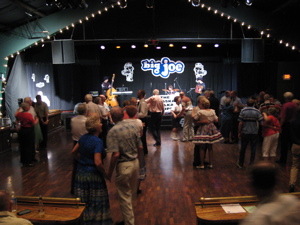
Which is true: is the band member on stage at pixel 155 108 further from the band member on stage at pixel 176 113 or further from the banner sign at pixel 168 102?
the banner sign at pixel 168 102

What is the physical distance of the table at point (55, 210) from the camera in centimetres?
271

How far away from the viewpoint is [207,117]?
5.43 meters

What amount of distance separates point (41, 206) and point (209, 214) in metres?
1.56

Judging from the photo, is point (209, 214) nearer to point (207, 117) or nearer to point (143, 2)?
point (207, 117)

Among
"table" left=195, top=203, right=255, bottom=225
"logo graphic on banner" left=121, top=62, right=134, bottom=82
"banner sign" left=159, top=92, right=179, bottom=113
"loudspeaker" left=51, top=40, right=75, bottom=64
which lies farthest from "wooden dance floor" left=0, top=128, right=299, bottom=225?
"logo graphic on banner" left=121, top=62, right=134, bottom=82

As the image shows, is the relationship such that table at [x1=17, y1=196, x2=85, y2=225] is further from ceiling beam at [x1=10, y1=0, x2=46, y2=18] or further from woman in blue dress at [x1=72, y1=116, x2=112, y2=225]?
ceiling beam at [x1=10, y1=0, x2=46, y2=18]

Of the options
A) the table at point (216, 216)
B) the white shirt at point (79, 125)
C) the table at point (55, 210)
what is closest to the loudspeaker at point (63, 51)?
the white shirt at point (79, 125)

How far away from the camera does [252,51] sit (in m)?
9.98

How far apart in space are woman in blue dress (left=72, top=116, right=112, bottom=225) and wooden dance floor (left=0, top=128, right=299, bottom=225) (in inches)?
27.7

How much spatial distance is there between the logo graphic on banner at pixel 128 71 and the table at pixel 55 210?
11.3 meters

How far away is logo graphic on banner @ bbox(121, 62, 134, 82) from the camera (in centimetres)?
1396

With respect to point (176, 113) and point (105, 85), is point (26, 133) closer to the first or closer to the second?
point (176, 113)

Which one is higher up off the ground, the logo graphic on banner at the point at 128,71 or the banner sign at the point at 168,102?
the logo graphic on banner at the point at 128,71

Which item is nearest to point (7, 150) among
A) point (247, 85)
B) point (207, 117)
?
point (207, 117)
